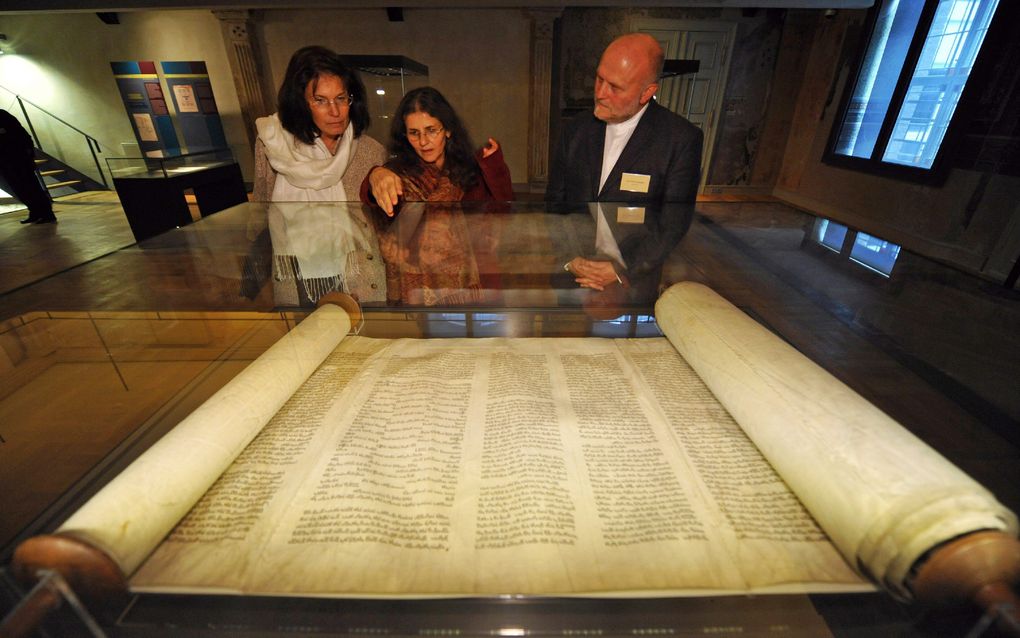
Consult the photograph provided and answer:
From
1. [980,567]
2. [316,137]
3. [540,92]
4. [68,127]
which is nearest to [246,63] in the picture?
[68,127]

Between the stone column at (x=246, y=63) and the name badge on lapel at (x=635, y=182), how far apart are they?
5.41 metres

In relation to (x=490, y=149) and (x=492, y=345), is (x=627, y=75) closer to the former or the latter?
(x=490, y=149)

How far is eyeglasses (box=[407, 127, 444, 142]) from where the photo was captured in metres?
1.46

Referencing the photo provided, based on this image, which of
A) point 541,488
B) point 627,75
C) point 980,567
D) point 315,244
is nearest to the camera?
point 980,567

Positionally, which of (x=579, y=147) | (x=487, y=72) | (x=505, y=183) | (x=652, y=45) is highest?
(x=487, y=72)

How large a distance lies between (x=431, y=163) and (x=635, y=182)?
797 mm

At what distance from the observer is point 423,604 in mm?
401

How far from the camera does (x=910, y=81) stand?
336 cm

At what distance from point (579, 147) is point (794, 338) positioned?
112cm

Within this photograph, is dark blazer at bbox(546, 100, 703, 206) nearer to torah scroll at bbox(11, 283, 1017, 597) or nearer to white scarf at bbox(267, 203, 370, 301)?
white scarf at bbox(267, 203, 370, 301)

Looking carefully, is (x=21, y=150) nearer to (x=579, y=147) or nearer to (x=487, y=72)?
(x=487, y=72)

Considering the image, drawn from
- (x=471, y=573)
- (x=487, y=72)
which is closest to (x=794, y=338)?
(x=471, y=573)

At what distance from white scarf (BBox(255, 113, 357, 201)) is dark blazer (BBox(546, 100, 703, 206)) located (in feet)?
2.93

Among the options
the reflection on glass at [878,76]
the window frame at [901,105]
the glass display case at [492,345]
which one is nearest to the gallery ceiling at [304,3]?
the window frame at [901,105]
